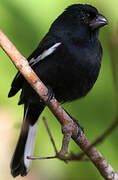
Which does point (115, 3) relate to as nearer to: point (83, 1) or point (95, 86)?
point (83, 1)

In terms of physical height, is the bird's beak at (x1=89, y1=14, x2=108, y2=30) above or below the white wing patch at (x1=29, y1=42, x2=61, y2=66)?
below

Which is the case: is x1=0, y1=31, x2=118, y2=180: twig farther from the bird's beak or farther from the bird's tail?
the bird's beak

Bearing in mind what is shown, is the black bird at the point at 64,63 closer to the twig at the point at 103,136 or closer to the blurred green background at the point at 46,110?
Result: the blurred green background at the point at 46,110

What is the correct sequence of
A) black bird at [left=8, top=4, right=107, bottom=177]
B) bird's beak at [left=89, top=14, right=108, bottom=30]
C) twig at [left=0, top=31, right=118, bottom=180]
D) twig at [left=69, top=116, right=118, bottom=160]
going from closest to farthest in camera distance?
twig at [left=69, top=116, right=118, bottom=160], twig at [left=0, top=31, right=118, bottom=180], black bird at [left=8, top=4, right=107, bottom=177], bird's beak at [left=89, top=14, right=108, bottom=30]

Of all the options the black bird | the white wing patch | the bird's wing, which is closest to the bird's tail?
the black bird

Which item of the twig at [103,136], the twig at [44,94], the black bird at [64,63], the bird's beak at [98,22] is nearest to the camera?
the twig at [103,136]

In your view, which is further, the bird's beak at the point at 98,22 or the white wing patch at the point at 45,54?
the bird's beak at the point at 98,22

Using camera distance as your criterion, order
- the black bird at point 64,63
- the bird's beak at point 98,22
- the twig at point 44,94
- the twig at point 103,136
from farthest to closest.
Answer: the bird's beak at point 98,22 → the black bird at point 64,63 → the twig at point 44,94 → the twig at point 103,136

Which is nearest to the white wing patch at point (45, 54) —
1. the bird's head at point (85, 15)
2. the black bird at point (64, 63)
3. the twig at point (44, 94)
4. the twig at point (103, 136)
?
the black bird at point (64, 63)
